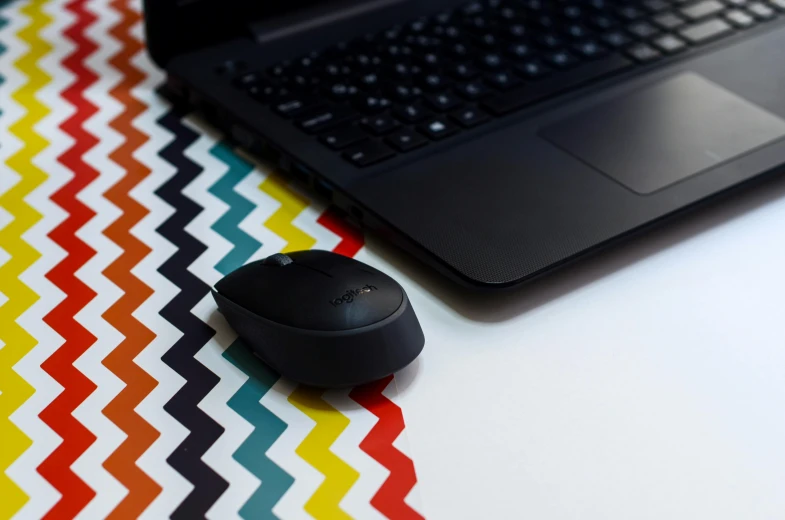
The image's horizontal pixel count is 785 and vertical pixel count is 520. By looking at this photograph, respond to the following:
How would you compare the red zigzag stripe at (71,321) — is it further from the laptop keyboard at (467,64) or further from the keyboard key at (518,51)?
the keyboard key at (518,51)

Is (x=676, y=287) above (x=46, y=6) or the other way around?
the other way around

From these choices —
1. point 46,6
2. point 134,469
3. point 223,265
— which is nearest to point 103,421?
point 134,469

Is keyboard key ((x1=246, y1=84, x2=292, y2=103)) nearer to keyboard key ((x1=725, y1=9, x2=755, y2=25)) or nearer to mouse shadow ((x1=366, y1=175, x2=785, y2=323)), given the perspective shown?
mouse shadow ((x1=366, y1=175, x2=785, y2=323))

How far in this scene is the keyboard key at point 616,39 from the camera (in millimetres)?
729

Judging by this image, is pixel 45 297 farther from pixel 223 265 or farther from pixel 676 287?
pixel 676 287

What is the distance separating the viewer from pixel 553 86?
0.68m

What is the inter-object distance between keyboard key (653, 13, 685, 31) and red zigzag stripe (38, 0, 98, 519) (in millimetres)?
475

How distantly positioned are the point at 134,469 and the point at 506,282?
9.0 inches

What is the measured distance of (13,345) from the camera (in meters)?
0.53

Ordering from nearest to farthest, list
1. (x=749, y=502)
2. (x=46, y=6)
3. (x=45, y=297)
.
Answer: (x=749, y=502)
(x=45, y=297)
(x=46, y=6)

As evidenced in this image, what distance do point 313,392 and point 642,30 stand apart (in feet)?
1.44

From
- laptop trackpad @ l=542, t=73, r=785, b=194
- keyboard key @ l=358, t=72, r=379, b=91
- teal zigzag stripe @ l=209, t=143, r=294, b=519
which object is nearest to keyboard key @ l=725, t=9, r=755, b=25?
laptop trackpad @ l=542, t=73, r=785, b=194

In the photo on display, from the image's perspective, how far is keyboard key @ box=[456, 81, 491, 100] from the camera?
0.67m

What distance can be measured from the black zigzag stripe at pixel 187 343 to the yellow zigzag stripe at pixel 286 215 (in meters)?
0.05
